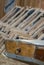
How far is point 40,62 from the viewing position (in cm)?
364

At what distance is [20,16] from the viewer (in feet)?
23.9

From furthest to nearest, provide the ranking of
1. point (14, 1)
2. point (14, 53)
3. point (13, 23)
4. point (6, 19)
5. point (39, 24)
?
point (14, 1) → point (6, 19) → point (13, 23) → point (39, 24) → point (14, 53)

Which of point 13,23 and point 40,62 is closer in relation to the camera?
point 40,62

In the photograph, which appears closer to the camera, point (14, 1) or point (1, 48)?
point (1, 48)

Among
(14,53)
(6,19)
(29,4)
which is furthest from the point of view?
(29,4)

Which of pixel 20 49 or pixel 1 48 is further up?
pixel 20 49

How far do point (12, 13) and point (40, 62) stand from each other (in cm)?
445

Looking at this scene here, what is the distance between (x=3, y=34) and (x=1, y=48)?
406mm

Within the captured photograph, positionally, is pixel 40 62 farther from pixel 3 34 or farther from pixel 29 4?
pixel 29 4

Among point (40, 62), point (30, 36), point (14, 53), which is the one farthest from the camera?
point (30, 36)

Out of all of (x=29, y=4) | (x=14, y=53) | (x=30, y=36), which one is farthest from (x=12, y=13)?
(x=14, y=53)

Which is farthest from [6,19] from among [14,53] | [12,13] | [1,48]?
[14,53]

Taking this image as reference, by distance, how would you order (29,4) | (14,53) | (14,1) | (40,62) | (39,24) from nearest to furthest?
(40,62)
(14,53)
(39,24)
(29,4)
(14,1)

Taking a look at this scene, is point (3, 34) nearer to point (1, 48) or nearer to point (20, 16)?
point (1, 48)
